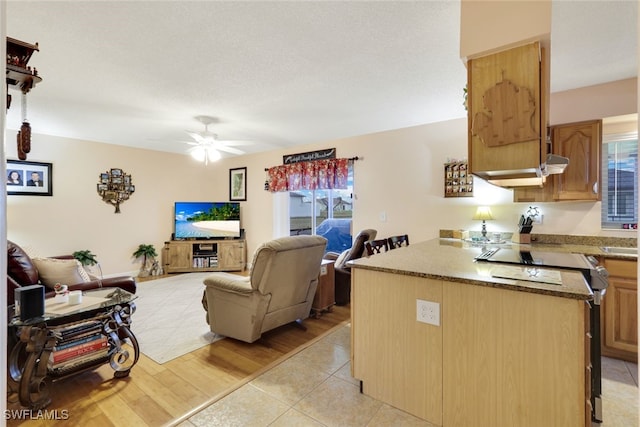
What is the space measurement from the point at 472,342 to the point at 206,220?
5345 millimetres

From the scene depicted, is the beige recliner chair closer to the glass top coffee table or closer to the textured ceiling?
the glass top coffee table

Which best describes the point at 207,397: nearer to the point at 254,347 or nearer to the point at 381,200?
the point at 254,347

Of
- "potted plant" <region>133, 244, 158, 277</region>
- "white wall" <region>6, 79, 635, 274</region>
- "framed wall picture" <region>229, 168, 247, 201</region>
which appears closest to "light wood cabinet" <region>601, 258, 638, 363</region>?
"white wall" <region>6, 79, 635, 274</region>

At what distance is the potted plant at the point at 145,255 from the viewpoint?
5.41 m

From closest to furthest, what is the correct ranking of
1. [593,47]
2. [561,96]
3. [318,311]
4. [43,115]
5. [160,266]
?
[593,47]
[561,96]
[318,311]
[43,115]
[160,266]

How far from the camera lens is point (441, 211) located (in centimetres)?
383

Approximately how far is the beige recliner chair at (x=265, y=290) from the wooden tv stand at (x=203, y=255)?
9.87 ft

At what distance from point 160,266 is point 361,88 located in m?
5.03

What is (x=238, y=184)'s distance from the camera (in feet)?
20.4

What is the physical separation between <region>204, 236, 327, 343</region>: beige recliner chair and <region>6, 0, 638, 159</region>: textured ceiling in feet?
4.94

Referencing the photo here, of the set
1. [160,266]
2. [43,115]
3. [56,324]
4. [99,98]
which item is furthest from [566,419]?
[160,266]

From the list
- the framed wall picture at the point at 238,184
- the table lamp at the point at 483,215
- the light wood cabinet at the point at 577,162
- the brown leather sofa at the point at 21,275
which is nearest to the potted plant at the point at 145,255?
the framed wall picture at the point at 238,184

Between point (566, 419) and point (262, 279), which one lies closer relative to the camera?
point (566, 419)

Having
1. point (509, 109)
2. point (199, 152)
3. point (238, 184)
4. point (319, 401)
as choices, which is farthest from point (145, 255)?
point (509, 109)
